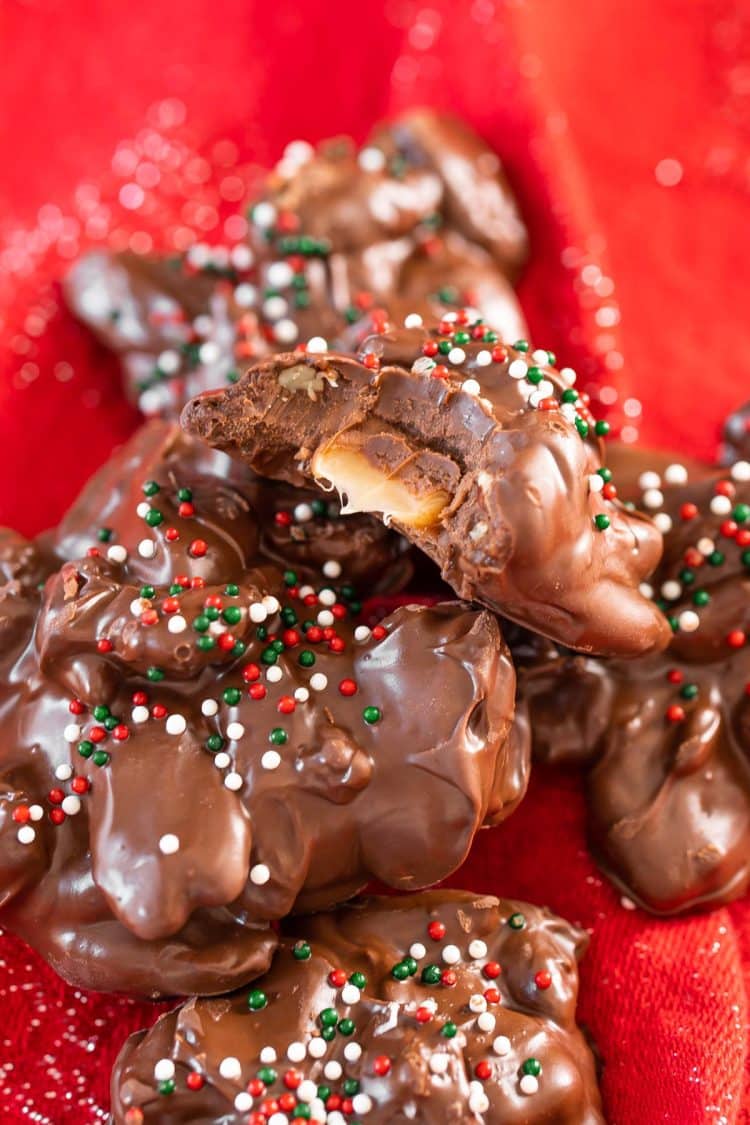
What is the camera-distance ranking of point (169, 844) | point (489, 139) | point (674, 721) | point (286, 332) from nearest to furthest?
point (169, 844), point (674, 721), point (286, 332), point (489, 139)

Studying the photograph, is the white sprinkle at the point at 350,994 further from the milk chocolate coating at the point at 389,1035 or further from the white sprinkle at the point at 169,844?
the white sprinkle at the point at 169,844

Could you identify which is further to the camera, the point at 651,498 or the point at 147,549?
the point at 651,498

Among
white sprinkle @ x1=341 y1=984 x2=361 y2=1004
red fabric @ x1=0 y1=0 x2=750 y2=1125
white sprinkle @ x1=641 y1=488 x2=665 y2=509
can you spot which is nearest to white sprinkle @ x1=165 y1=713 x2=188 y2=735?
white sprinkle @ x1=341 y1=984 x2=361 y2=1004

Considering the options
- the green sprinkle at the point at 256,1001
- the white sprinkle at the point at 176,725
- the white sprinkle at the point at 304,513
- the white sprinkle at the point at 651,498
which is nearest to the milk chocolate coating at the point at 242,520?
the white sprinkle at the point at 304,513

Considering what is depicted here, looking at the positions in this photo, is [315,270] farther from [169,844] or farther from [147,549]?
[169,844]

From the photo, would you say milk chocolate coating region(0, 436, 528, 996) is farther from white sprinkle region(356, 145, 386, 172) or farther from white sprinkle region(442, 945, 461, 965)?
white sprinkle region(356, 145, 386, 172)

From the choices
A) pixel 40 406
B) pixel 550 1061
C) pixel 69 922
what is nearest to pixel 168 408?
pixel 40 406

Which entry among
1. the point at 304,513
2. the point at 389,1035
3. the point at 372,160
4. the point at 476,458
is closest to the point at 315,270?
the point at 372,160
